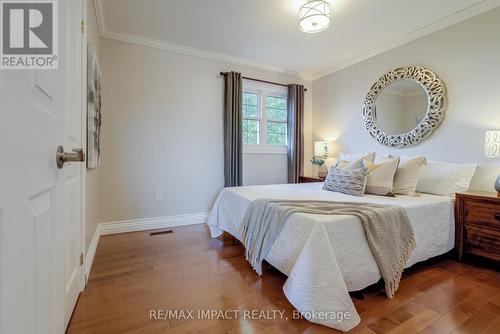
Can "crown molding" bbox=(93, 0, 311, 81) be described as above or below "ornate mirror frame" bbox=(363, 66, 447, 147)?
above

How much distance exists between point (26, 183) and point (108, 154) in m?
2.66

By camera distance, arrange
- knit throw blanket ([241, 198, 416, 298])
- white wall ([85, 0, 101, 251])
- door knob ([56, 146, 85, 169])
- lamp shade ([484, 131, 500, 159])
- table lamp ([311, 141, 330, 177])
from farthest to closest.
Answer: table lamp ([311, 141, 330, 177]) → lamp shade ([484, 131, 500, 159]) → white wall ([85, 0, 101, 251]) → knit throw blanket ([241, 198, 416, 298]) → door knob ([56, 146, 85, 169])

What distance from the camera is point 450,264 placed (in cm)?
215

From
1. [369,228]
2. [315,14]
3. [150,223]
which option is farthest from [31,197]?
[150,223]

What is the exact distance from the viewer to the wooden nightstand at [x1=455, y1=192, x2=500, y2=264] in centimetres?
200

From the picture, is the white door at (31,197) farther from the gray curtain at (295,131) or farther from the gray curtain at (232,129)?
the gray curtain at (295,131)

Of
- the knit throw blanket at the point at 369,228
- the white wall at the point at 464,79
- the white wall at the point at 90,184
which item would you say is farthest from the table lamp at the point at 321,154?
the white wall at the point at 90,184

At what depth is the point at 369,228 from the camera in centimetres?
159

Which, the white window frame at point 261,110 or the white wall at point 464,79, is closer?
the white wall at point 464,79

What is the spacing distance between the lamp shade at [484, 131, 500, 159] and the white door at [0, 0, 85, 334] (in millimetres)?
3144

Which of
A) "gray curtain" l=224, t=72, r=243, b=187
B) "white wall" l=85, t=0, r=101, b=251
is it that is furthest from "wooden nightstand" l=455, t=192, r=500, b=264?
"white wall" l=85, t=0, r=101, b=251

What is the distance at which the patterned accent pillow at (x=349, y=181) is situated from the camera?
7.73 ft

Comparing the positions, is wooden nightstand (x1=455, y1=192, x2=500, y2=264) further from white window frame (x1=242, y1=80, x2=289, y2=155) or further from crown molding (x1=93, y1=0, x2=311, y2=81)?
crown molding (x1=93, y1=0, x2=311, y2=81)

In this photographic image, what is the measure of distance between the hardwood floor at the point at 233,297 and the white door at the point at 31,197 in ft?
1.97
